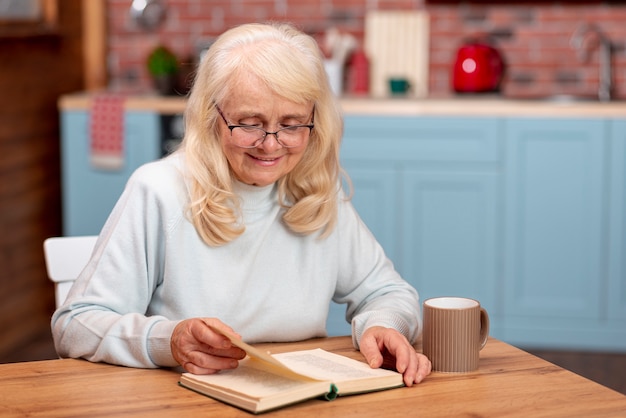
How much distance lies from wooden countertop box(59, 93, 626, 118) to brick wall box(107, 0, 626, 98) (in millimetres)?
394

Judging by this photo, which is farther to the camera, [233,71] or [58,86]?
[58,86]

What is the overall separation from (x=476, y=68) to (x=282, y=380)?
301 cm

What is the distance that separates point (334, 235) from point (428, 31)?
2.78 m

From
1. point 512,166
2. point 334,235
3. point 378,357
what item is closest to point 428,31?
point 512,166

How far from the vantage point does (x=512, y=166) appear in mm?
3996

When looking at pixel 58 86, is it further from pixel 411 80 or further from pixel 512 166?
pixel 512 166

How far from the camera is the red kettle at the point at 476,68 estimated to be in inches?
168

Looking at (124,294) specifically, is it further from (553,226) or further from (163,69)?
(163,69)

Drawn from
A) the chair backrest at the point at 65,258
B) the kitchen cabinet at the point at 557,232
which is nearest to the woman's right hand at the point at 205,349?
the chair backrest at the point at 65,258

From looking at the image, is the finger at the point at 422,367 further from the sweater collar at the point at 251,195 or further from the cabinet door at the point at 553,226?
the cabinet door at the point at 553,226

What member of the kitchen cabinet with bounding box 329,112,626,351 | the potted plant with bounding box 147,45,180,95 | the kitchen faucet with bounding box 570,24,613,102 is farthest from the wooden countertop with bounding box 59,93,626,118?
Result: the kitchen faucet with bounding box 570,24,613,102

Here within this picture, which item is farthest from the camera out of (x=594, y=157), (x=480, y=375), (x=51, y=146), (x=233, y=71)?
(x=51, y=146)

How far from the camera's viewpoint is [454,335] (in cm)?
158

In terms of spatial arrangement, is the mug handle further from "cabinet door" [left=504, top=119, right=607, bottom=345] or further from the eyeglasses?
"cabinet door" [left=504, top=119, right=607, bottom=345]
